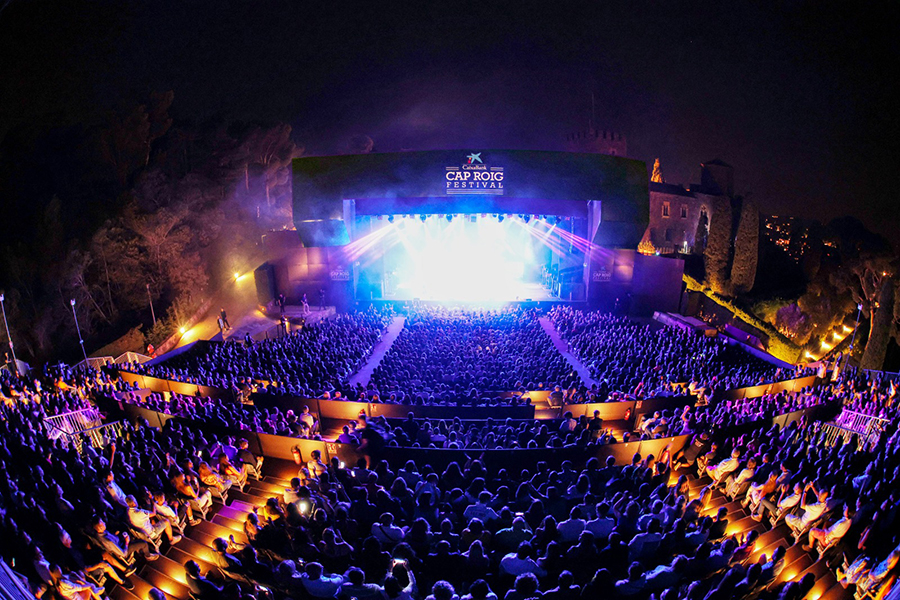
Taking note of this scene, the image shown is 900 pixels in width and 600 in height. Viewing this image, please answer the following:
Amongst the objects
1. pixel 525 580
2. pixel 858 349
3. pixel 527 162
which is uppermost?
pixel 527 162

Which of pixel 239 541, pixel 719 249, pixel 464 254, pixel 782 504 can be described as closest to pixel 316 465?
pixel 239 541

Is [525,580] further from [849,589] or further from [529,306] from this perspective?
[529,306]

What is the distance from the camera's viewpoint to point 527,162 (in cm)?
1833

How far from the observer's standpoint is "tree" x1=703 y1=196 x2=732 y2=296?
3008cm

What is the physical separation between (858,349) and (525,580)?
3129 centimetres

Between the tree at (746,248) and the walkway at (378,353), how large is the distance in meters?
24.7

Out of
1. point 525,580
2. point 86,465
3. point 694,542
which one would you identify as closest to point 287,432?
point 86,465

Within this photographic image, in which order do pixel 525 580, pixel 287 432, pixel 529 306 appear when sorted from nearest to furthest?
pixel 525 580
pixel 287 432
pixel 529 306

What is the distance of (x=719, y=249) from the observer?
3033cm

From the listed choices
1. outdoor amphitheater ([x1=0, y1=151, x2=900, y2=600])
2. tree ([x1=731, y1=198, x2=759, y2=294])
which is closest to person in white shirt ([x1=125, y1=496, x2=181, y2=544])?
outdoor amphitheater ([x1=0, y1=151, x2=900, y2=600])

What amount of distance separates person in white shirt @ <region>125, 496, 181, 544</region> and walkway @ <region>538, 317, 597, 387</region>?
30.6 ft

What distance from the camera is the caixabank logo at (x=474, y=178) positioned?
18.2 meters

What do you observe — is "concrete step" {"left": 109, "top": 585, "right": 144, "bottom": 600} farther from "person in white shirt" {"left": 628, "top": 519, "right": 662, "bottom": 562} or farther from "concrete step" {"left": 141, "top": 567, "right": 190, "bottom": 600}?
"person in white shirt" {"left": 628, "top": 519, "right": 662, "bottom": 562}

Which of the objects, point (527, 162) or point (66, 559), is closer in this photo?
point (66, 559)
